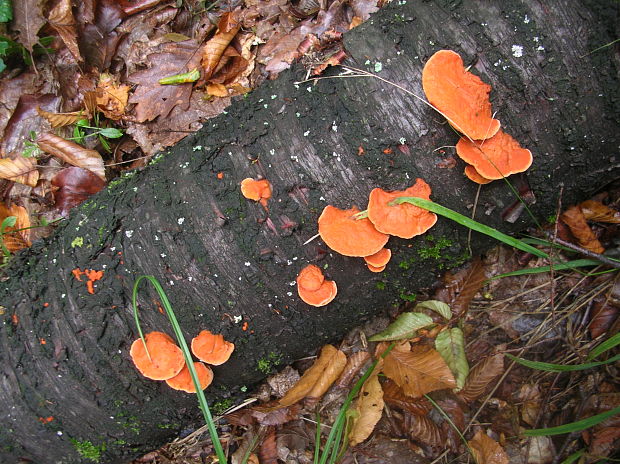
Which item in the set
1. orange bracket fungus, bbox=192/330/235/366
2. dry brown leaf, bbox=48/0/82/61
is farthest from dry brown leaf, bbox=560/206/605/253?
dry brown leaf, bbox=48/0/82/61

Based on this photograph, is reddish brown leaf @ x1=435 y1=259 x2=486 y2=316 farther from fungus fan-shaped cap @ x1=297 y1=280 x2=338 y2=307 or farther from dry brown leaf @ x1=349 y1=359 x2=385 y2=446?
fungus fan-shaped cap @ x1=297 y1=280 x2=338 y2=307

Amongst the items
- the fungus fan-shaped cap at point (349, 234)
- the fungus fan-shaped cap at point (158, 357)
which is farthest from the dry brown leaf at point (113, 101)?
the fungus fan-shaped cap at point (349, 234)

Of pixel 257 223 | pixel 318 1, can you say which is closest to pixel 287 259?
pixel 257 223

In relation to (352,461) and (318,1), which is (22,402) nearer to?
(352,461)

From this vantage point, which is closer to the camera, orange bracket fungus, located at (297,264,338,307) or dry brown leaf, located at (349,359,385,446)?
orange bracket fungus, located at (297,264,338,307)

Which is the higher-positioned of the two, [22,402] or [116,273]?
[116,273]

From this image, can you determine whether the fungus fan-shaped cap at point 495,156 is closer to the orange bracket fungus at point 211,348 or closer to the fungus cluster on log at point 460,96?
the fungus cluster on log at point 460,96
